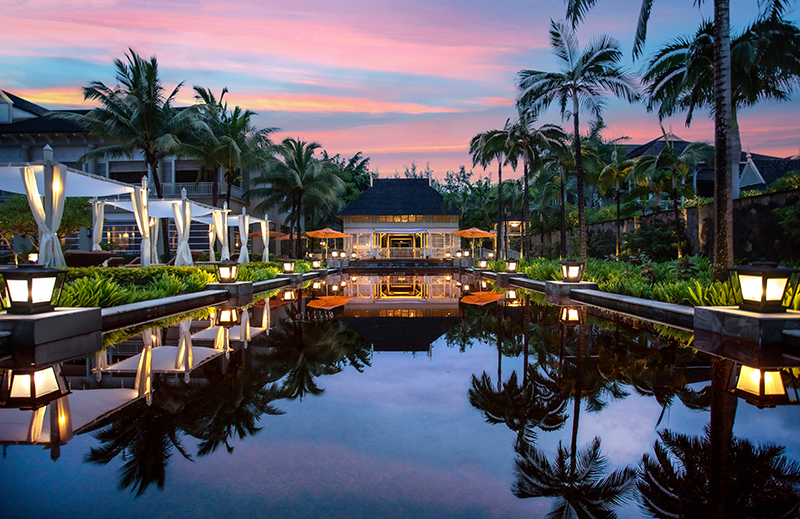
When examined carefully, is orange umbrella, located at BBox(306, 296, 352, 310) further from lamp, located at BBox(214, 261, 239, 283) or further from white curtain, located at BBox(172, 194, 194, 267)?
white curtain, located at BBox(172, 194, 194, 267)

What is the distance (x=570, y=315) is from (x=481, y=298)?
394 centimetres

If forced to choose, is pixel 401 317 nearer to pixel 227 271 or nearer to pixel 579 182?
pixel 227 271

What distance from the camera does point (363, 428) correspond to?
3.38 meters

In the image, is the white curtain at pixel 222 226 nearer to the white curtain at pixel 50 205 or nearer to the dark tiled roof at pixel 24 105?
the white curtain at pixel 50 205

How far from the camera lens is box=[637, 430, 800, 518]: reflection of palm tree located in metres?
2.25

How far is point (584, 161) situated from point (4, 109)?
118 feet

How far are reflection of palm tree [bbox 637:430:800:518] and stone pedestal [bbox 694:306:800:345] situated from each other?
3.15 meters

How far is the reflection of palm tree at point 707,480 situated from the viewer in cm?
225

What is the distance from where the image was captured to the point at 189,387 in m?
4.13

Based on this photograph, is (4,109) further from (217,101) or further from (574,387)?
(574,387)

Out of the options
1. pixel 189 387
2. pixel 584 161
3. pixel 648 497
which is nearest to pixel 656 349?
pixel 648 497

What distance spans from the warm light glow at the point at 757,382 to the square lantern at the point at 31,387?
6040mm

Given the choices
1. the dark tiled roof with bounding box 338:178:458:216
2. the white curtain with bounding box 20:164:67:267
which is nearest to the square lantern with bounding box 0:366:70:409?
the white curtain with bounding box 20:164:67:267

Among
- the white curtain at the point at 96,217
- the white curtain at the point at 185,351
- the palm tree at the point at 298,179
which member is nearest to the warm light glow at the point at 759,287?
the white curtain at the point at 185,351
